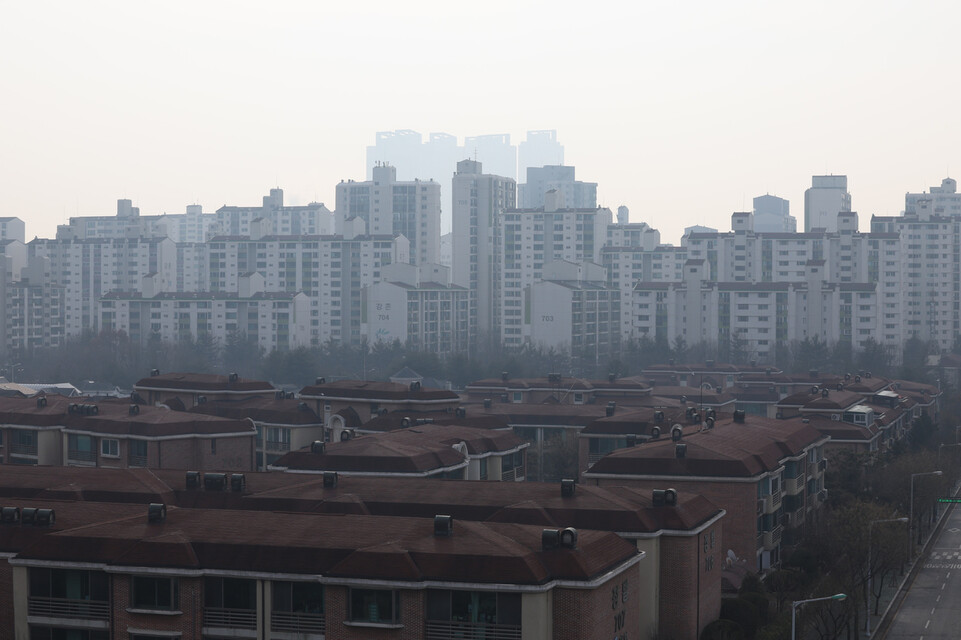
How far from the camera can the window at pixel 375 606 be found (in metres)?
26.3

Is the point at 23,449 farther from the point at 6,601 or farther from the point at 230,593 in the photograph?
the point at 230,593

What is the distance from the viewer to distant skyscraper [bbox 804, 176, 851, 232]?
150 meters

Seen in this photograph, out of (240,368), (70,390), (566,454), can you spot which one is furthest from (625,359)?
(566,454)

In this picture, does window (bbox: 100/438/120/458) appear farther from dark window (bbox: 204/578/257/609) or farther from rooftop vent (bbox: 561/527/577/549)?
rooftop vent (bbox: 561/527/577/549)

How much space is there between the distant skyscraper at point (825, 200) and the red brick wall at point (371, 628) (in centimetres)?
12935

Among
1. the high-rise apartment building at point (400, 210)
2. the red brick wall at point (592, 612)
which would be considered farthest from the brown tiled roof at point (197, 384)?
the high-rise apartment building at point (400, 210)

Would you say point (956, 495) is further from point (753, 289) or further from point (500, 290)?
point (500, 290)

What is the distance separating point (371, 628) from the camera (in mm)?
26375

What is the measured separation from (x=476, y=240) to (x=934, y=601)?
94835 millimetres

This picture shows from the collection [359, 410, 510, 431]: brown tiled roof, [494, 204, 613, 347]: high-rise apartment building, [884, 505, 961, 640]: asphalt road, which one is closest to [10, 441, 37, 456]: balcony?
[359, 410, 510, 431]: brown tiled roof

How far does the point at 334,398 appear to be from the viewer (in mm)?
59469

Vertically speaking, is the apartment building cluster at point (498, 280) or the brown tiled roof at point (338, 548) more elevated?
the apartment building cluster at point (498, 280)

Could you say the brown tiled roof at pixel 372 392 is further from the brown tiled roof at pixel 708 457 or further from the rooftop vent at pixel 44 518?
the rooftop vent at pixel 44 518

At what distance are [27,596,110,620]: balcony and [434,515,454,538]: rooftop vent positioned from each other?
23.0ft
